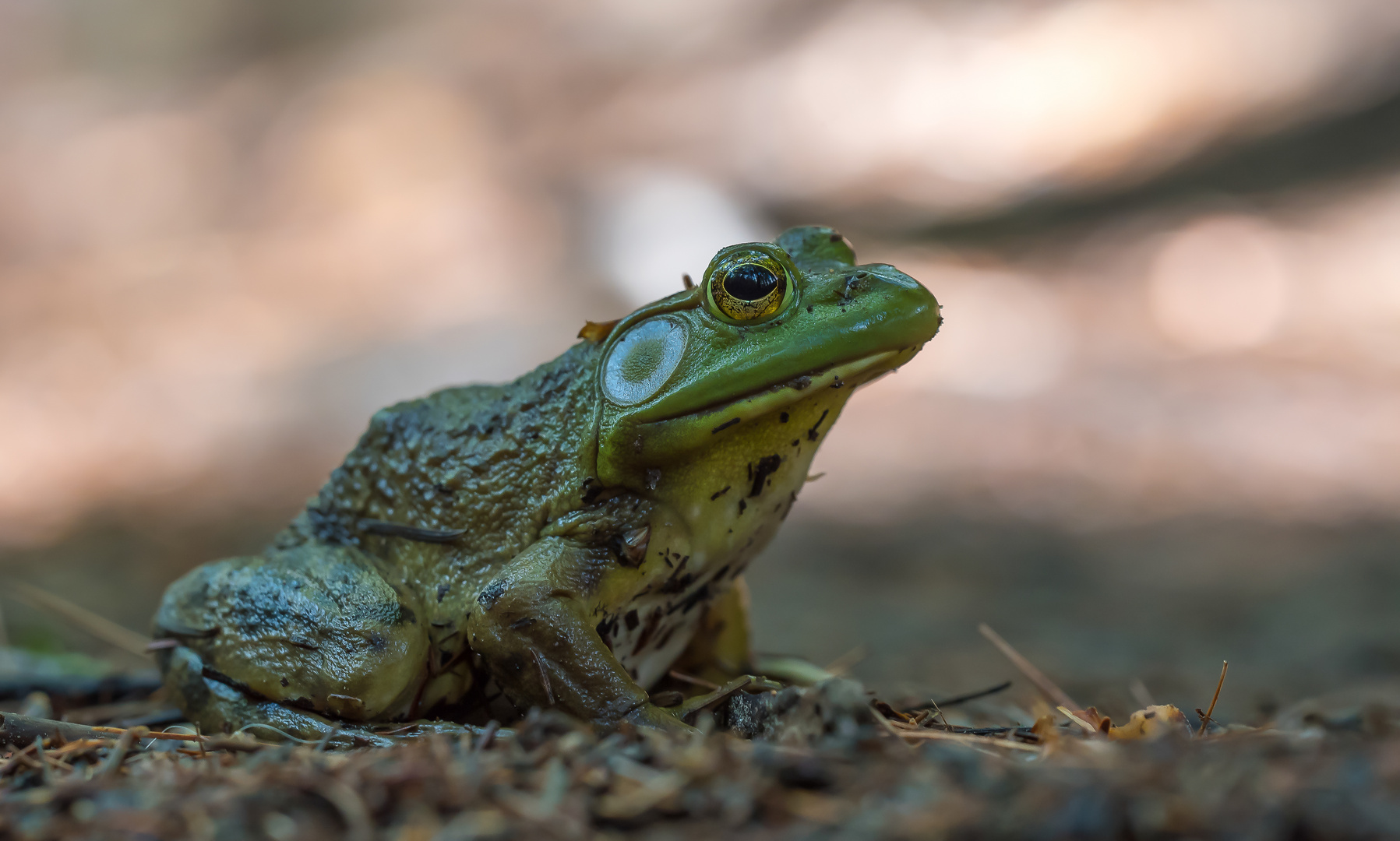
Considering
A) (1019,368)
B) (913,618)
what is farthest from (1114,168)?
(913,618)

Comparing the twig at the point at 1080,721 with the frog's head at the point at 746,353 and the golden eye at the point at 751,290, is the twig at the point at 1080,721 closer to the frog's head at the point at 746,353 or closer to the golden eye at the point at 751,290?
the frog's head at the point at 746,353

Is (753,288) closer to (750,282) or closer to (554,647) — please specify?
(750,282)

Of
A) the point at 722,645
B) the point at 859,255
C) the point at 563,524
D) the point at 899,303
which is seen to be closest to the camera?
the point at 899,303

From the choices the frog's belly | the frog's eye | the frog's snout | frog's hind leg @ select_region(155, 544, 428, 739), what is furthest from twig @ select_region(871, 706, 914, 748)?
frog's hind leg @ select_region(155, 544, 428, 739)

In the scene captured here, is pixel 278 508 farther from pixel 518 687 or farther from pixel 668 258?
pixel 518 687

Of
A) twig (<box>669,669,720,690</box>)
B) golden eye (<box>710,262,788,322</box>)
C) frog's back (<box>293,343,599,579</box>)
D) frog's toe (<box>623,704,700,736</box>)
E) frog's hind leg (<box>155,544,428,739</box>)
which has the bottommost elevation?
twig (<box>669,669,720,690</box>)

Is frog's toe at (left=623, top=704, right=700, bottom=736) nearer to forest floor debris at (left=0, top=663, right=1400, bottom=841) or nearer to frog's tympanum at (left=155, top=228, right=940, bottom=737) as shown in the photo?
frog's tympanum at (left=155, top=228, right=940, bottom=737)

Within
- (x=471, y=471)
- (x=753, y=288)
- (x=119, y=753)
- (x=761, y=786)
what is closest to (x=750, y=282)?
(x=753, y=288)
